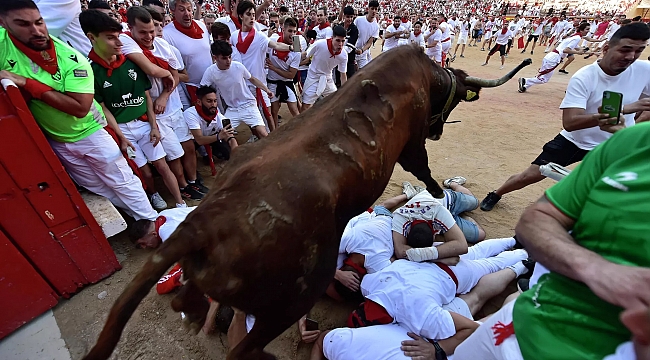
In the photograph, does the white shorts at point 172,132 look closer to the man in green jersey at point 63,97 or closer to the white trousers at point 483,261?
the man in green jersey at point 63,97

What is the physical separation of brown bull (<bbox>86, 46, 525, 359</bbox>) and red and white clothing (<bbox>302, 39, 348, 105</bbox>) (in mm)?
4359

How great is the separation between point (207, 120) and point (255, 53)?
5.99 feet

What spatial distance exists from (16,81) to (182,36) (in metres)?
2.87

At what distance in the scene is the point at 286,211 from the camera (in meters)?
1.58

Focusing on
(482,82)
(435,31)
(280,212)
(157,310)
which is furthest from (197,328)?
(435,31)

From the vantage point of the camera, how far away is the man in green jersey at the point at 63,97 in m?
2.66

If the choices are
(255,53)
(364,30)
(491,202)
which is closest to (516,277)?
(491,202)

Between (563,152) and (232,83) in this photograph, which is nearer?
(563,152)

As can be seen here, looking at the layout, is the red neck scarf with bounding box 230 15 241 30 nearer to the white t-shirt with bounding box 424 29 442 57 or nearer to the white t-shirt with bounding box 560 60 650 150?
the white t-shirt with bounding box 560 60 650 150

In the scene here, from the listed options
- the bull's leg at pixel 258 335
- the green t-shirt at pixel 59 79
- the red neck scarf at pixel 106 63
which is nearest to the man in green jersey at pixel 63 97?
the green t-shirt at pixel 59 79

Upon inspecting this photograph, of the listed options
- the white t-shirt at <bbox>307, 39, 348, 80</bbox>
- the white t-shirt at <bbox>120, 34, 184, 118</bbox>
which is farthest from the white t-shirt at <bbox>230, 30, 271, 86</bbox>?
the white t-shirt at <bbox>120, 34, 184, 118</bbox>

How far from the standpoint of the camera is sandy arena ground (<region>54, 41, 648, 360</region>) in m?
2.88

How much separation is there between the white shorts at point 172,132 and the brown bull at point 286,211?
3026mm

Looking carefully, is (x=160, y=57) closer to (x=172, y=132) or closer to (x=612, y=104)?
(x=172, y=132)
